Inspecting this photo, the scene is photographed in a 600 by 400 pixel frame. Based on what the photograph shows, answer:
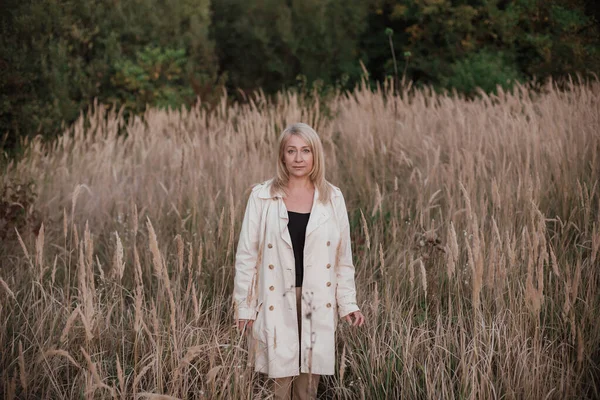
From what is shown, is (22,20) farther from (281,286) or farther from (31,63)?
(281,286)

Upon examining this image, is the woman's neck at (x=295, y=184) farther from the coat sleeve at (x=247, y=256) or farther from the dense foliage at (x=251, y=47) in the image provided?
the dense foliage at (x=251, y=47)

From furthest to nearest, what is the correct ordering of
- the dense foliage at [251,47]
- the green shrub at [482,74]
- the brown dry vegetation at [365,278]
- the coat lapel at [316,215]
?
the green shrub at [482,74] → the dense foliage at [251,47] → the coat lapel at [316,215] → the brown dry vegetation at [365,278]

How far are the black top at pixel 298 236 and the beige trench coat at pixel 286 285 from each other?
71 mm

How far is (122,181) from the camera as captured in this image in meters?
5.00

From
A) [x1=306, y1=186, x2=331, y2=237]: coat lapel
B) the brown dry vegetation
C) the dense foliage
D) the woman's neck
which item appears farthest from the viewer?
the dense foliage

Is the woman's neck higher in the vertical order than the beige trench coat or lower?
higher

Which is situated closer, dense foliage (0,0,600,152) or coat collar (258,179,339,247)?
coat collar (258,179,339,247)

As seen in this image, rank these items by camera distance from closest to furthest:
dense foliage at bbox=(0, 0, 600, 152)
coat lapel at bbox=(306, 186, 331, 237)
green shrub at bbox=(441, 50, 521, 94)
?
1. coat lapel at bbox=(306, 186, 331, 237)
2. dense foliage at bbox=(0, 0, 600, 152)
3. green shrub at bbox=(441, 50, 521, 94)

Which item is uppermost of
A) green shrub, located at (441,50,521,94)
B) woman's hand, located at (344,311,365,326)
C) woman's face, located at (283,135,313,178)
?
green shrub, located at (441,50,521,94)

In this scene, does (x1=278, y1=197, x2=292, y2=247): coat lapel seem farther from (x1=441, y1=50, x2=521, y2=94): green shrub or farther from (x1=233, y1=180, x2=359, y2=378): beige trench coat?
(x1=441, y1=50, x2=521, y2=94): green shrub

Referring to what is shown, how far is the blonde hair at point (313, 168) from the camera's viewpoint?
107 inches

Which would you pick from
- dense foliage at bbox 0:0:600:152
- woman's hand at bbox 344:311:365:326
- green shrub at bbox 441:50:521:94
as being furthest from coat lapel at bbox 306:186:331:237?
green shrub at bbox 441:50:521:94

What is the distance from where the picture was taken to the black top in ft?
8.85

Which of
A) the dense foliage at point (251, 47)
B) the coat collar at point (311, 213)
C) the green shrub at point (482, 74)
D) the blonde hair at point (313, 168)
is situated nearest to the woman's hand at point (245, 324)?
the coat collar at point (311, 213)
